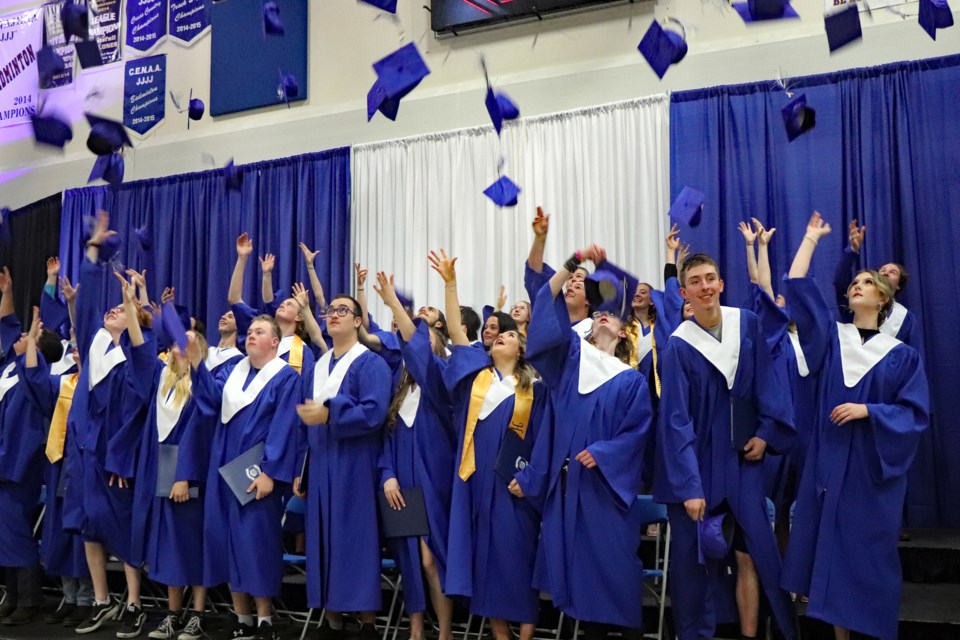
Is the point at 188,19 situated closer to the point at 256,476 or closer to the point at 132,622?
the point at 256,476

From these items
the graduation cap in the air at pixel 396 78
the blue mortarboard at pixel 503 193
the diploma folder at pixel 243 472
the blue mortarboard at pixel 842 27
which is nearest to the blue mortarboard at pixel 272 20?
the blue mortarboard at pixel 503 193

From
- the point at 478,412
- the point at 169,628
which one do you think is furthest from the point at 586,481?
the point at 169,628

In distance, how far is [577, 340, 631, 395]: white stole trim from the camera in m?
4.03

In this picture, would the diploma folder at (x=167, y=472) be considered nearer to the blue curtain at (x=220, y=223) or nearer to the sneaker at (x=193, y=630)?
the sneaker at (x=193, y=630)

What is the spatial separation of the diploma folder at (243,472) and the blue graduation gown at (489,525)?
1.06 m

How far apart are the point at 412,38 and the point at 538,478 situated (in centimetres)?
586

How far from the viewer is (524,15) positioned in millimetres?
8203

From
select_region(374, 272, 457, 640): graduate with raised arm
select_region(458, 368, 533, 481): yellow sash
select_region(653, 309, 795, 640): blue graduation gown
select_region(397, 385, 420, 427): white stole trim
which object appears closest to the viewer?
select_region(653, 309, 795, 640): blue graduation gown

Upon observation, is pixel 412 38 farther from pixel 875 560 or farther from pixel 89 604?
pixel 875 560

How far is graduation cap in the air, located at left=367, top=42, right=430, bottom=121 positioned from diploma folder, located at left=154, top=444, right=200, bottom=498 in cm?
228

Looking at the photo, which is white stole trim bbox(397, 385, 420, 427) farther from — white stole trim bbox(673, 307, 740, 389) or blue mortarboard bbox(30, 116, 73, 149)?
blue mortarboard bbox(30, 116, 73, 149)

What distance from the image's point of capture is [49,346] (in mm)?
5992

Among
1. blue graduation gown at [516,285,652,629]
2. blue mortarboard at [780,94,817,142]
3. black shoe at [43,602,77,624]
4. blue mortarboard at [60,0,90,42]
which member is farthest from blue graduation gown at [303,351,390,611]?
blue mortarboard at [60,0,90,42]

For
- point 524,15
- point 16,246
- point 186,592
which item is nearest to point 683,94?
point 524,15
